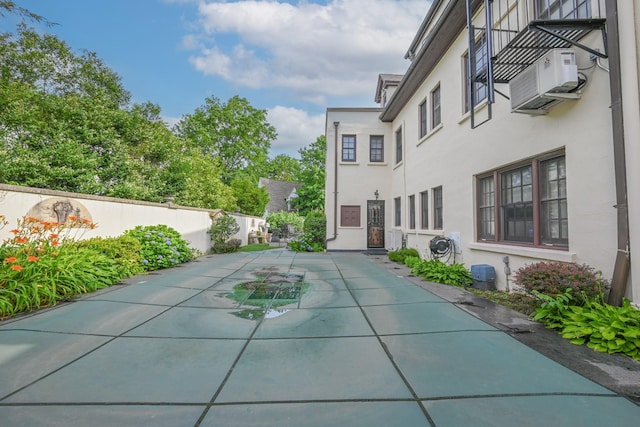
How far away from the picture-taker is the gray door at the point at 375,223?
13.4 metres

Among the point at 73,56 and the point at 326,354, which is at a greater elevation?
the point at 73,56

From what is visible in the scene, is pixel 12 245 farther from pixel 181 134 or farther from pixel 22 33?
pixel 181 134

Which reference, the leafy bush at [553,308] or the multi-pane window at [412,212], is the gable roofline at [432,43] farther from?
the leafy bush at [553,308]

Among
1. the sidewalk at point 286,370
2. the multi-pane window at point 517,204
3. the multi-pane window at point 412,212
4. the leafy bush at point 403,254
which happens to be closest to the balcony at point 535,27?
the multi-pane window at point 517,204

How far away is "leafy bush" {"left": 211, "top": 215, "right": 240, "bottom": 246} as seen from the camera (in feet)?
41.6

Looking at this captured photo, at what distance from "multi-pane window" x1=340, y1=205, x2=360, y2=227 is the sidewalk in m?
8.90

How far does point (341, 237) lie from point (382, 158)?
3.95 meters

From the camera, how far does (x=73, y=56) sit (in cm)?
1781

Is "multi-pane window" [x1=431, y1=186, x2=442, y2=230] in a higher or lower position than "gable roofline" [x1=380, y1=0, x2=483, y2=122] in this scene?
lower

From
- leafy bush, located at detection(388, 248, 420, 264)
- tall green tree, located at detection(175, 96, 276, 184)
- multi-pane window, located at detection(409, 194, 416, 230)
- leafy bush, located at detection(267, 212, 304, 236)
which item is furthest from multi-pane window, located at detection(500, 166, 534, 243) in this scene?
tall green tree, located at detection(175, 96, 276, 184)

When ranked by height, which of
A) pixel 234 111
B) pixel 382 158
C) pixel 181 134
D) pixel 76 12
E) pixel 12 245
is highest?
pixel 234 111

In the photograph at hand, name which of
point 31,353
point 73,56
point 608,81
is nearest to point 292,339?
point 31,353

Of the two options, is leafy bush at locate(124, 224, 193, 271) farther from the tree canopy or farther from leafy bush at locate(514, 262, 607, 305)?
leafy bush at locate(514, 262, 607, 305)

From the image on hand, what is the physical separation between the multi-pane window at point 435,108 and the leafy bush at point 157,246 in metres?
8.21
